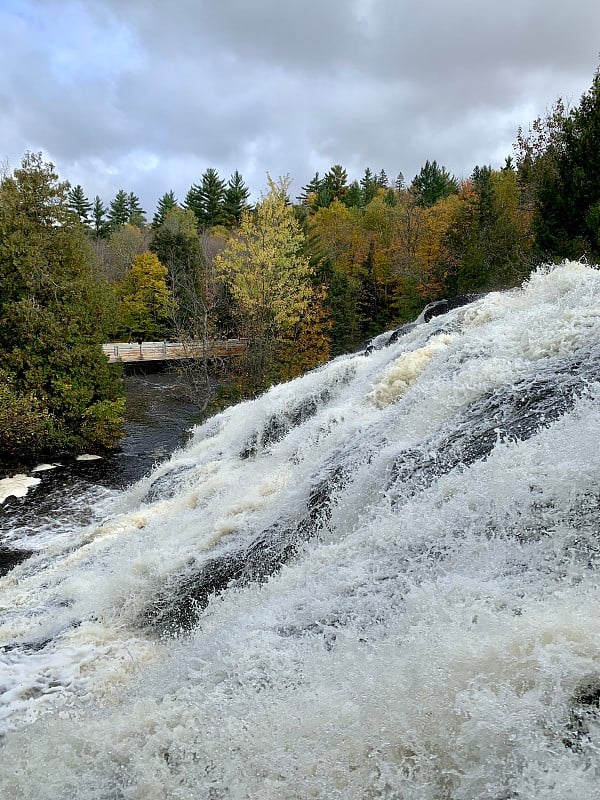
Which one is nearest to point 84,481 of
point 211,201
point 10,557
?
point 10,557

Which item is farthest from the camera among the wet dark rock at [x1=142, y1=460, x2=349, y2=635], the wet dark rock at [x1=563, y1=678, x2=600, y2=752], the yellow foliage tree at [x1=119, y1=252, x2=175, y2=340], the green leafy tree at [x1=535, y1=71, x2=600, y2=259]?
the yellow foliage tree at [x1=119, y1=252, x2=175, y2=340]

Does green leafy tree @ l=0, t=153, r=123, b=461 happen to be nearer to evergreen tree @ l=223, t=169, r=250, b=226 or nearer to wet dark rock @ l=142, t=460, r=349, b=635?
wet dark rock @ l=142, t=460, r=349, b=635

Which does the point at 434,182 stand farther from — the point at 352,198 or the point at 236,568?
the point at 236,568

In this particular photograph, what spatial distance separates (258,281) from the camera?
16.5m

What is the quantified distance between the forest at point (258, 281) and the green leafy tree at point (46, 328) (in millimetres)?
28

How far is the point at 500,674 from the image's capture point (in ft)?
7.20

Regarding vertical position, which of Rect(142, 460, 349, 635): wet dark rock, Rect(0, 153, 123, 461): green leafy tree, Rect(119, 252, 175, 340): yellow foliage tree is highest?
Rect(119, 252, 175, 340): yellow foliage tree

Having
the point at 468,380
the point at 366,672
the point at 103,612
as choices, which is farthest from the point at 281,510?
the point at 366,672

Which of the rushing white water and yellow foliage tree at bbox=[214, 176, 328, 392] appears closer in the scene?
the rushing white water

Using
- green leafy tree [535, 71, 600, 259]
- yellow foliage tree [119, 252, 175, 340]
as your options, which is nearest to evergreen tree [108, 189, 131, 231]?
yellow foliage tree [119, 252, 175, 340]

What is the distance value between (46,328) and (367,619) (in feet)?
37.6

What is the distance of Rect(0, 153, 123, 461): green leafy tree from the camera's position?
11.8 metres

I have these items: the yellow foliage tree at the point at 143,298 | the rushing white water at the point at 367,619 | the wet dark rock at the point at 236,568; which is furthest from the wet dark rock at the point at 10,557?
the yellow foliage tree at the point at 143,298

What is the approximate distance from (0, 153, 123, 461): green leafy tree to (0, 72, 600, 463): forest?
28mm
